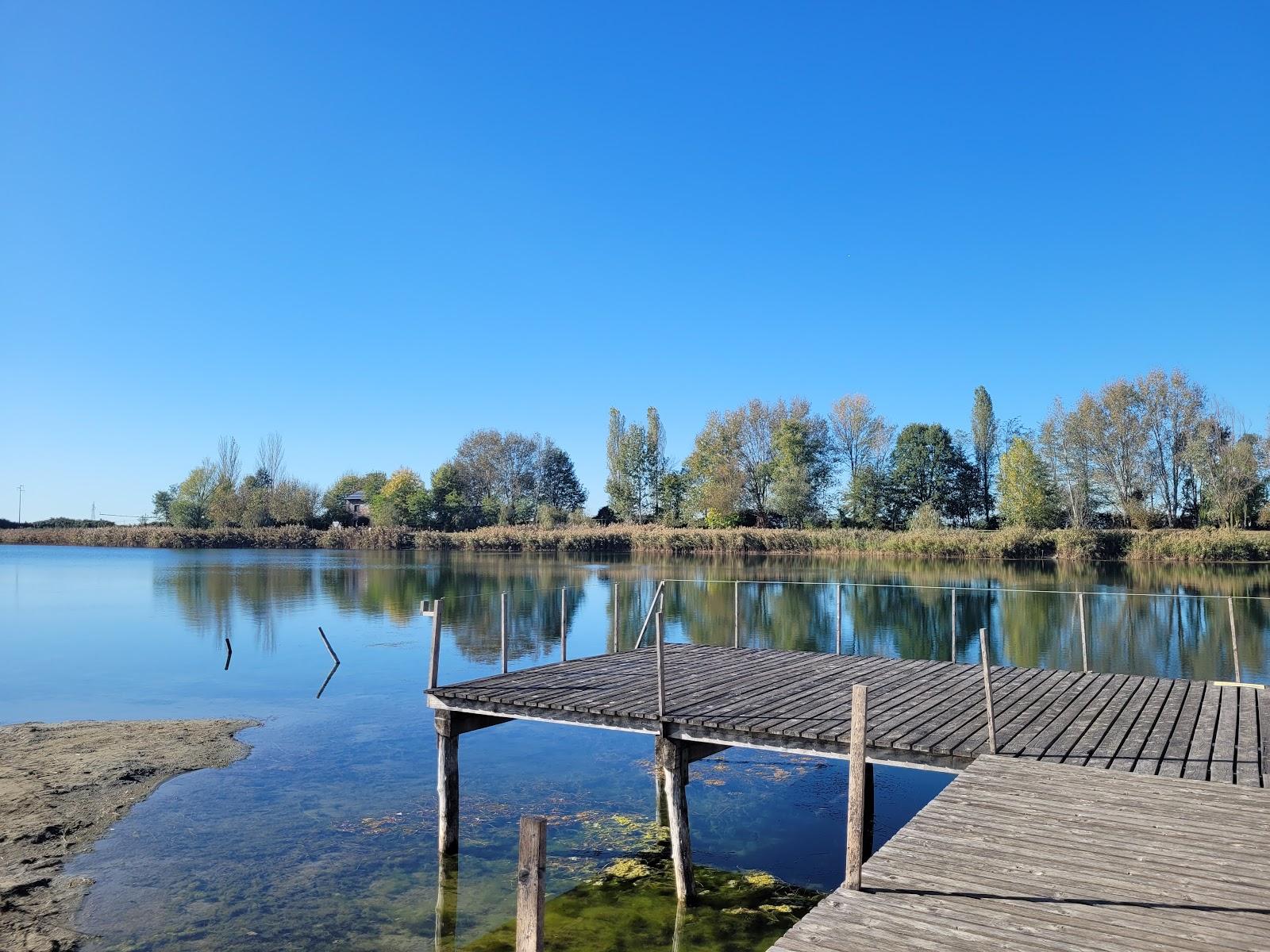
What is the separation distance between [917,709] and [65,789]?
10.1 m

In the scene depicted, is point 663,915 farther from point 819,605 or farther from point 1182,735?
point 819,605

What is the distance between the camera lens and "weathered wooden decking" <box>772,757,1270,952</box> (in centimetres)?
414

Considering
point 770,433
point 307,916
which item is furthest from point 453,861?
point 770,433

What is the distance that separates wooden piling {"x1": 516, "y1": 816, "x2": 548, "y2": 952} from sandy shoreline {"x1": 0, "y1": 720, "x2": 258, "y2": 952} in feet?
18.8

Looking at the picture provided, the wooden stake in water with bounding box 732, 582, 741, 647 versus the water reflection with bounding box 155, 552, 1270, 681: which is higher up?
the wooden stake in water with bounding box 732, 582, 741, 647

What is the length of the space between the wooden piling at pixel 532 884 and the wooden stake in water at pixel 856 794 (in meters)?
1.86

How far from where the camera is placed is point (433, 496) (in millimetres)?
76688

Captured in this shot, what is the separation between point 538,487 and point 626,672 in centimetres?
7721

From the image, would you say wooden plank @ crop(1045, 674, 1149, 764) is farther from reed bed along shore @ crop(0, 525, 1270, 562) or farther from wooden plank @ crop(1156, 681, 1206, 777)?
reed bed along shore @ crop(0, 525, 1270, 562)

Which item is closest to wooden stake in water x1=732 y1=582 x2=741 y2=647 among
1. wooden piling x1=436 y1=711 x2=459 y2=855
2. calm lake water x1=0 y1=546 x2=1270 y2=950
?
calm lake water x1=0 y1=546 x2=1270 y2=950

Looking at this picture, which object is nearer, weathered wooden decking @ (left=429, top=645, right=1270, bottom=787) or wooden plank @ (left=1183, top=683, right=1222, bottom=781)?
wooden plank @ (left=1183, top=683, right=1222, bottom=781)

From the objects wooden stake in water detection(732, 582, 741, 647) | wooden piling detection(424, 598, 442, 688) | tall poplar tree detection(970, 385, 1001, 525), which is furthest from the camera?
tall poplar tree detection(970, 385, 1001, 525)

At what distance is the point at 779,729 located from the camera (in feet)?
25.7

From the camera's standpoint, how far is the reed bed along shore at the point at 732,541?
1865 inches
